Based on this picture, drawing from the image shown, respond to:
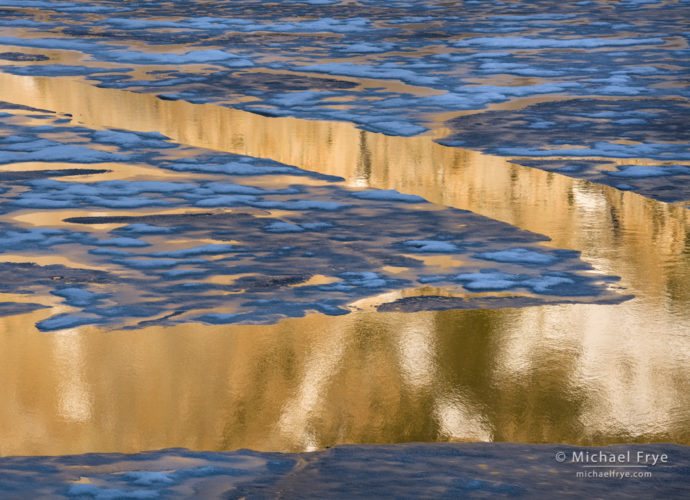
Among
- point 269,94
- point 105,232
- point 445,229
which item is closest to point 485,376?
point 445,229

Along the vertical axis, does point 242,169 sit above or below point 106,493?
below

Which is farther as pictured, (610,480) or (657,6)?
(657,6)

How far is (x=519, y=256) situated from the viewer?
16.1 feet

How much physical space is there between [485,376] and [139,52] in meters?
9.84

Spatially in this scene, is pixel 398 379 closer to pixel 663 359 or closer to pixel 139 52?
pixel 663 359

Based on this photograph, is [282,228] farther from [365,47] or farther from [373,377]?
[365,47]

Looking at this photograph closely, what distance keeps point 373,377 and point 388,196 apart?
2602mm

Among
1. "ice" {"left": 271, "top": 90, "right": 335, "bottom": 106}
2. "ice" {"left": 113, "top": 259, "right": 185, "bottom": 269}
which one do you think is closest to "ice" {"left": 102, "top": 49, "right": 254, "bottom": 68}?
"ice" {"left": 271, "top": 90, "right": 335, "bottom": 106}

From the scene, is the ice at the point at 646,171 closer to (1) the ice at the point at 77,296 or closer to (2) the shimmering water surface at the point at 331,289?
(2) the shimmering water surface at the point at 331,289

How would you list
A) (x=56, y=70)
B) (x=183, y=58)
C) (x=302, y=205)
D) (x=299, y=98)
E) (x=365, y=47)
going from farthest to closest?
→ (x=365, y=47) < (x=183, y=58) < (x=56, y=70) < (x=299, y=98) < (x=302, y=205)

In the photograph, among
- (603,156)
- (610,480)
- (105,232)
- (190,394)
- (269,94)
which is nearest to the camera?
(610,480)

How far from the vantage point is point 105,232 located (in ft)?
17.3

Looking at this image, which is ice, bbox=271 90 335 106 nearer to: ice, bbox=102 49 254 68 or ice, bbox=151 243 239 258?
ice, bbox=102 49 254 68

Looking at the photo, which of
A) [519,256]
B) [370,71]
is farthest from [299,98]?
[519,256]
